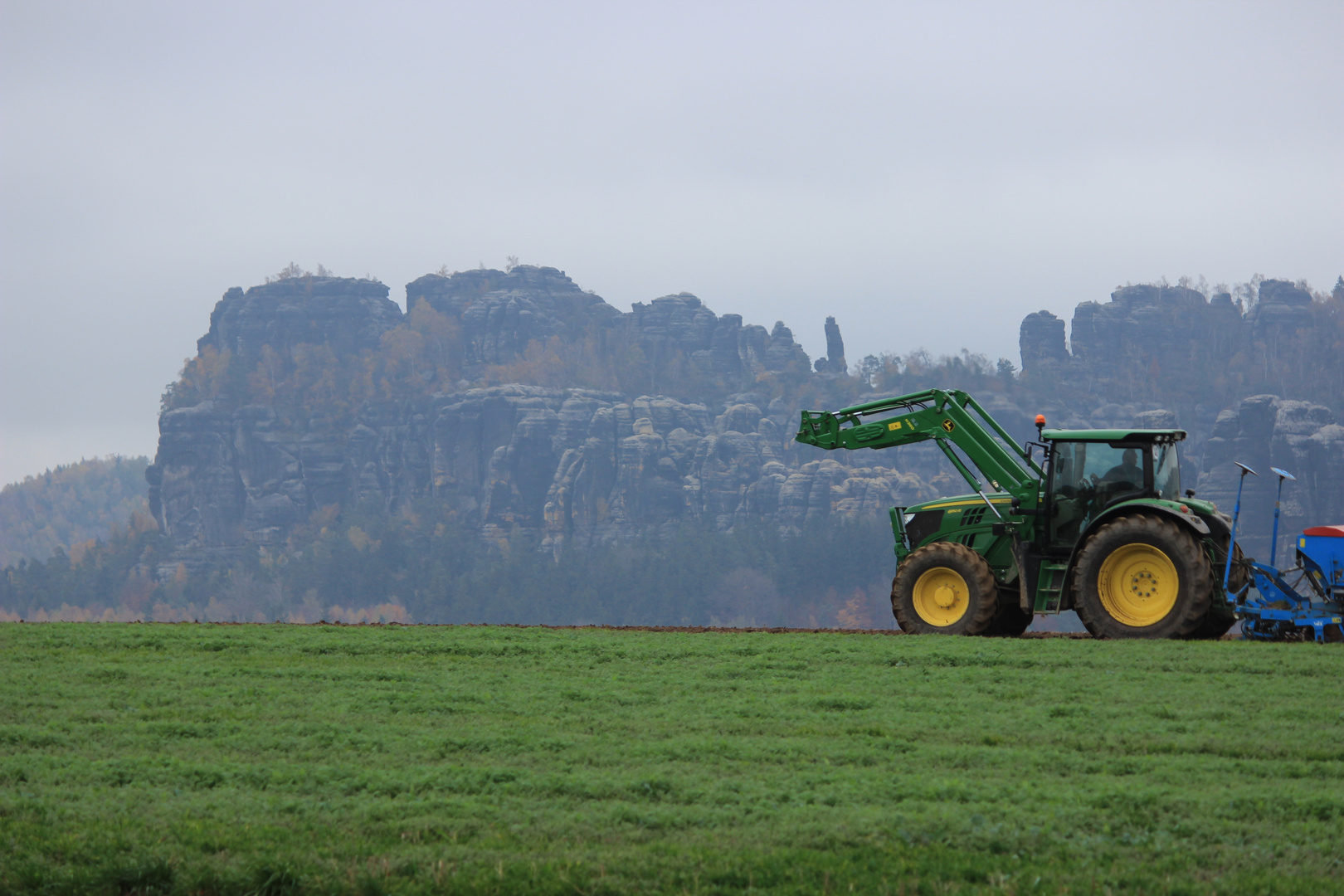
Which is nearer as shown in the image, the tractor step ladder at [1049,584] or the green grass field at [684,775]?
the green grass field at [684,775]

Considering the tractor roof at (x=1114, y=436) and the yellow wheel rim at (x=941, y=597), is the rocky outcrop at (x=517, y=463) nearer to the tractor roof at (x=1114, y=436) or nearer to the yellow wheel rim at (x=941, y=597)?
the yellow wheel rim at (x=941, y=597)

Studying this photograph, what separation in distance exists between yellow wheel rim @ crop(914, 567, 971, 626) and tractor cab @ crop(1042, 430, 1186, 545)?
4.44ft

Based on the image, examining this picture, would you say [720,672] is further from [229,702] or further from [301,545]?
[301,545]

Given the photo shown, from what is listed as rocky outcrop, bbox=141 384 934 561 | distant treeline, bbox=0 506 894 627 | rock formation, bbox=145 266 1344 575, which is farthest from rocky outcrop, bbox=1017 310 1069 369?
distant treeline, bbox=0 506 894 627

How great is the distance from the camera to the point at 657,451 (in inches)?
6407

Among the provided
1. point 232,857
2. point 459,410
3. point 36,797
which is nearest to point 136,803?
point 36,797

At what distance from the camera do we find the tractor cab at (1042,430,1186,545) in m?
15.1

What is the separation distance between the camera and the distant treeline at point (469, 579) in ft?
458

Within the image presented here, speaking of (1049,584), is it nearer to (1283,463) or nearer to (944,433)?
(944,433)

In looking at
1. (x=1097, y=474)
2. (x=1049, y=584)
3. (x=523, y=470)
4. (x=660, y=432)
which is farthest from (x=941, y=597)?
(x=523, y=470)

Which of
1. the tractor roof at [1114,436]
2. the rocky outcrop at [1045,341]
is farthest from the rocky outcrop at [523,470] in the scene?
the tractor roof at [1114,436]

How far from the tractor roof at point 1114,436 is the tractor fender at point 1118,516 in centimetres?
105

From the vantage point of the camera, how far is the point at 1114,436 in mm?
15070

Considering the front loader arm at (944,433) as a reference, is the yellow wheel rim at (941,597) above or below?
below
